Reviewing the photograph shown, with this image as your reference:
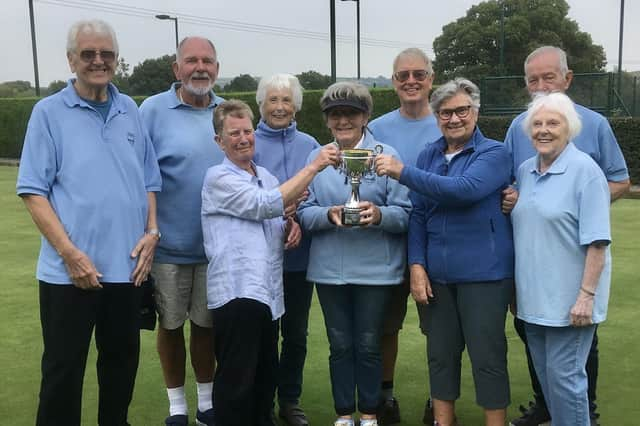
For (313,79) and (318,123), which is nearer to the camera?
(318,123)

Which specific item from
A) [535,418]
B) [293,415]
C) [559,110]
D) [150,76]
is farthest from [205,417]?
[150,76]

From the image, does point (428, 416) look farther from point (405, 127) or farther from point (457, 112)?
point (457, 112)

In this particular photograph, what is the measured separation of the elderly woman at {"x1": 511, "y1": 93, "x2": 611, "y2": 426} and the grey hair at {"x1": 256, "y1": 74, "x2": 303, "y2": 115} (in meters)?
1.32

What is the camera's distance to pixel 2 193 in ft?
55.4

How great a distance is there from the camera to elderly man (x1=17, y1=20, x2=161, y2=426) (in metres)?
3.21

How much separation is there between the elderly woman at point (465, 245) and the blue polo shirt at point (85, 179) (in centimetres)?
126

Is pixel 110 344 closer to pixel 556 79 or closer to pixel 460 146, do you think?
pixel 460 146

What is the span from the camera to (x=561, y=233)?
10.5 feet

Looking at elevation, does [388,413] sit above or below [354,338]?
below

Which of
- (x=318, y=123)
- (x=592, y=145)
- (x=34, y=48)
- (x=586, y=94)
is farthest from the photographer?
(x=34, y=48)

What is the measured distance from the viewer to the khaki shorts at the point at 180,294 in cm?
391

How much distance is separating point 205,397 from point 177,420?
0.68 ft

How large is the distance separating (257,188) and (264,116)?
720mm

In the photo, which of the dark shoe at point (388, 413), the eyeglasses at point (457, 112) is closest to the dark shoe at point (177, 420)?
the dark shoe at point (388, 413)
